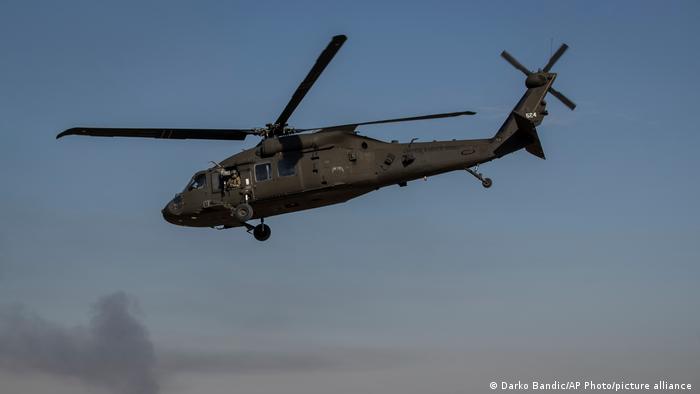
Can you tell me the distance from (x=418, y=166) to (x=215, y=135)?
853 cm

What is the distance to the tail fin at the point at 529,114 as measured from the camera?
39.8 meters

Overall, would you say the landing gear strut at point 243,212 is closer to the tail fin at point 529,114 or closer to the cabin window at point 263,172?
the cabin window at point 263,172

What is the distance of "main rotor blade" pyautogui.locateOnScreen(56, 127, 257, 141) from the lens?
40.5m

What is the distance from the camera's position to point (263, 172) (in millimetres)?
40219

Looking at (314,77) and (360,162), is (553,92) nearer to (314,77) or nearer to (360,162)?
(360,162)

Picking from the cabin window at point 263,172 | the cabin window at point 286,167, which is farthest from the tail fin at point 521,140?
the cabin window at point 263,172

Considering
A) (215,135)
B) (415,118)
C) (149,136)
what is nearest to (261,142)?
(215,135)

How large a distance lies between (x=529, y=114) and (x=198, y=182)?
1435 centimetres

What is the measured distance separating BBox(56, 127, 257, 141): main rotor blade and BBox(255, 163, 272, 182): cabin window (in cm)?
152

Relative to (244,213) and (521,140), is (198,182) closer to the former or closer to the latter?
(244,213)

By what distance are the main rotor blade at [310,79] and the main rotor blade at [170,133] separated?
1.46 meters

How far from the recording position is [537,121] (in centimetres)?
4203

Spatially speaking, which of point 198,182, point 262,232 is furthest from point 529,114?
point 198,182

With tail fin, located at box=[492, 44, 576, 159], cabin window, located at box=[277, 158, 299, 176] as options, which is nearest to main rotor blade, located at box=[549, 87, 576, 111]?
tail fin, located at box=[492, 44, 576, 159]
